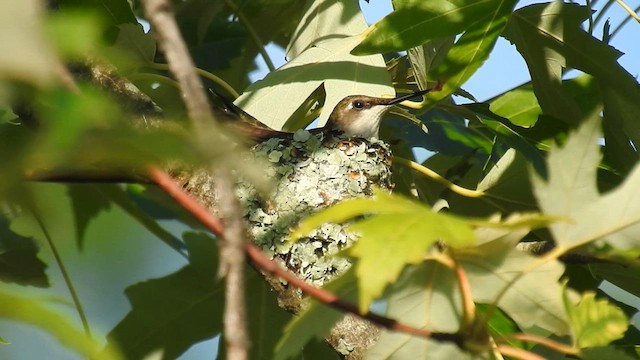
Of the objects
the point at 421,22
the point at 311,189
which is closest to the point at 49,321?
the point at 421,22

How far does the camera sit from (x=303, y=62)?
7.18 ft

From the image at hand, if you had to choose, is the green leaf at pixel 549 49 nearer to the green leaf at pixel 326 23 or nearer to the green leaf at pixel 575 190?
the green leaf at pixel 326 23

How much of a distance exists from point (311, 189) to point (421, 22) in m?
0.54

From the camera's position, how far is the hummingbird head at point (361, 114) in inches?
94.0

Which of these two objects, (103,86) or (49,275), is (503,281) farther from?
(49,275)

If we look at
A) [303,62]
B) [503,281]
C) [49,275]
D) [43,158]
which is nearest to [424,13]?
[303,62]

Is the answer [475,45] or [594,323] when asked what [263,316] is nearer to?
[475,45]

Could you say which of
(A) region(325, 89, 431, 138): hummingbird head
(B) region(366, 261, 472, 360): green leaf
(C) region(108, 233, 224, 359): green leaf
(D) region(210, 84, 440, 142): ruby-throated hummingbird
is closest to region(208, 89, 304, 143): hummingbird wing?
(D) region(210, 84, 440, 142): ruby-throated hummingbird

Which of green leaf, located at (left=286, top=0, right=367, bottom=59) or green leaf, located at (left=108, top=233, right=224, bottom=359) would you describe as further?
green leaf, located at (left=286, top=0, right=367, bottom=59)

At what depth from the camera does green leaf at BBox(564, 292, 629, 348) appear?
943mm

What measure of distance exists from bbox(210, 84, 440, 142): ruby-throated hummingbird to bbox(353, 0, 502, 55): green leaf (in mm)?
139

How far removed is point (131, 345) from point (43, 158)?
1.54m

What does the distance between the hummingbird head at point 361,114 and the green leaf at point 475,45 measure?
14.2 inches

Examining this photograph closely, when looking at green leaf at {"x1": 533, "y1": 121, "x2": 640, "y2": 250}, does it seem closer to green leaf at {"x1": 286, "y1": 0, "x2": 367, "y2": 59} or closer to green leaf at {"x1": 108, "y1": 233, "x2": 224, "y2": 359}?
green leaf at {"x1": 108, "y1": 233, "x2": 224, "y2": 359}
